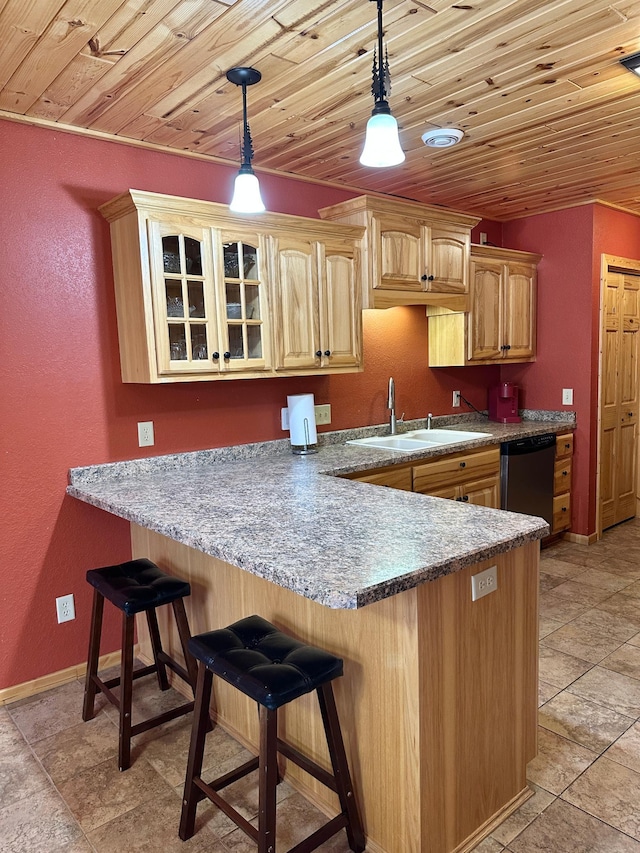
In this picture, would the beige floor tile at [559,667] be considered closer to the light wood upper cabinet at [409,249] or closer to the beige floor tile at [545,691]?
the beige floor tile at [545,691]

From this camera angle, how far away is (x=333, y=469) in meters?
2.93

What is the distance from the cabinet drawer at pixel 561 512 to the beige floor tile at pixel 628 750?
222 centimetres

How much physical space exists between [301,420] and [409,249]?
123 cm

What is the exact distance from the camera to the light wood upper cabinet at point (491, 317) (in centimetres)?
422

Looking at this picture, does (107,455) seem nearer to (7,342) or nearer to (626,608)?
(7,342)

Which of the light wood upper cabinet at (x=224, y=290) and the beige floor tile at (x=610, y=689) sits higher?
the light wood upper cabinet at (x=224, y=290)

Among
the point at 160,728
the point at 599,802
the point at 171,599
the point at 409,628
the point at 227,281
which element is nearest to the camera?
the point at 409,628

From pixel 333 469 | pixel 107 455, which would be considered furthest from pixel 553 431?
pixel 107 455

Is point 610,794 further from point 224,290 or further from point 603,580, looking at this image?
point 224,290

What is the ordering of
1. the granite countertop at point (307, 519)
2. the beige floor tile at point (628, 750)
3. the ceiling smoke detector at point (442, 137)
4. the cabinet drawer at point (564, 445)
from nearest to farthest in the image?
1. the granite countertop at point (307, 519)
2. the beige floor tile at point (628, 750)
3. the ceiling smoke detector at point (442, 137)
4. the cabinet drawer at point (564, 445)

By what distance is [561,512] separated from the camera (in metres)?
4.51

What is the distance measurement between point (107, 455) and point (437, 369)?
254 centimetres

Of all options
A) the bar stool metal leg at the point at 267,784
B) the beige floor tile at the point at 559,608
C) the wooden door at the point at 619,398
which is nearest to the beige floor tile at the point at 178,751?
the bar stool metal leg at the point at 267,784

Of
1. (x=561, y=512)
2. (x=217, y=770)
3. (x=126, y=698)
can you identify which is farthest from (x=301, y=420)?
(x=561, y=512)
